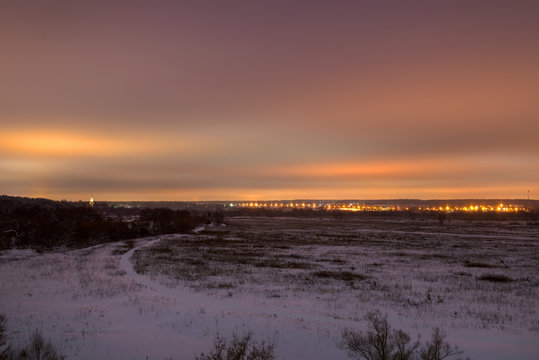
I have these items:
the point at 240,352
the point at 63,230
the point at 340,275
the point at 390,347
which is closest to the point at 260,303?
Answer: the point at 390,347

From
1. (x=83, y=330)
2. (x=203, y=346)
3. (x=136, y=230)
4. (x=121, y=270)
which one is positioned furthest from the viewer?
(x=136, y=230)

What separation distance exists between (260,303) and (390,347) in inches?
291

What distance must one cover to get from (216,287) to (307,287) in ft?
16.5

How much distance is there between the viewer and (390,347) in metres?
10.8

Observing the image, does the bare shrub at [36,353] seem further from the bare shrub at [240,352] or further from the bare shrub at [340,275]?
the bare shrub at [340,275]

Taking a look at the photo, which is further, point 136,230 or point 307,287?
point 136,230

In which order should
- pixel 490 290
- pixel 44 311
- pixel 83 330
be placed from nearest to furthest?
pixel 83 330, pixel 44 311, pixel 490 290

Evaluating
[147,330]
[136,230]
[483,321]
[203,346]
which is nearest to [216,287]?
[147,330]

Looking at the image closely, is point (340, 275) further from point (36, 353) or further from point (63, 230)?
point (63, 230)

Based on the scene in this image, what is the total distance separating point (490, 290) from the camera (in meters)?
20.5

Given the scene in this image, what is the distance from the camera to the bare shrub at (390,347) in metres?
9.20

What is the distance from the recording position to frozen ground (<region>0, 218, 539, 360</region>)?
1192cm

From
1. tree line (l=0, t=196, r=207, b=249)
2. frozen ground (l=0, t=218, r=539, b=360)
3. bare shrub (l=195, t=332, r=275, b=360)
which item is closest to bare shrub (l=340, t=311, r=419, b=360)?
frozen ground (l=0, t=218, r=539, b=360)

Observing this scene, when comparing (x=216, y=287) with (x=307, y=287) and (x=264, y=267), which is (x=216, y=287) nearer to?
(x=307, y=287)
